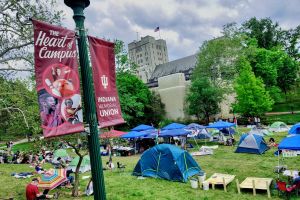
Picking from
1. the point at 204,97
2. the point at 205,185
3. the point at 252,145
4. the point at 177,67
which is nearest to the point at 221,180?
the point at 205,185

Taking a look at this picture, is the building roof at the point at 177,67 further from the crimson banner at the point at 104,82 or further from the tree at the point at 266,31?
the crimson banner at the point at 104,82

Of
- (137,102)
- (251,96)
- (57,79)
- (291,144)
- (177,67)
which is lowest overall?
(291,144)

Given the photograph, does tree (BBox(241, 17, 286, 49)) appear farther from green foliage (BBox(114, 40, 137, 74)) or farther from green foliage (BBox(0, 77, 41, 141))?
green foliage (BBox(0, 77, 41, 141))

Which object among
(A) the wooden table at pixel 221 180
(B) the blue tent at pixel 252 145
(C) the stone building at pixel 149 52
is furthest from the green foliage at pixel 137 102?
(C) the stone building at pixel 149 52

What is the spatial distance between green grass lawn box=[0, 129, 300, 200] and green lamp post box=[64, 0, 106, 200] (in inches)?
306

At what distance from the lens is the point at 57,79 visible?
4426 millimetres

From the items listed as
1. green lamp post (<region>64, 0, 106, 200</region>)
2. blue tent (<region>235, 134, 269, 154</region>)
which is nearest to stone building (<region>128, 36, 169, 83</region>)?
blue tent (<region>235, 134, 269, 154</region>)

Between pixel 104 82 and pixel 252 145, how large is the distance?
59.3 ft

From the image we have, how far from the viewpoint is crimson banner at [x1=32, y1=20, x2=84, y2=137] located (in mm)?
4262

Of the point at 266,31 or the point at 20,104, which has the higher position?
the point at 266,31

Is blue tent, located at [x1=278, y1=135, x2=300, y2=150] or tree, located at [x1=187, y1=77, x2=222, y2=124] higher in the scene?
tree, located at [x1=187, y1=77, x2=222, y2=124]

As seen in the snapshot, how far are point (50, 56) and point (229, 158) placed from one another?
1744 cm

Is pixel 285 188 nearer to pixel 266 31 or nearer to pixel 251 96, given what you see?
pixel 251 96

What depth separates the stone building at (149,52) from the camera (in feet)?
394
